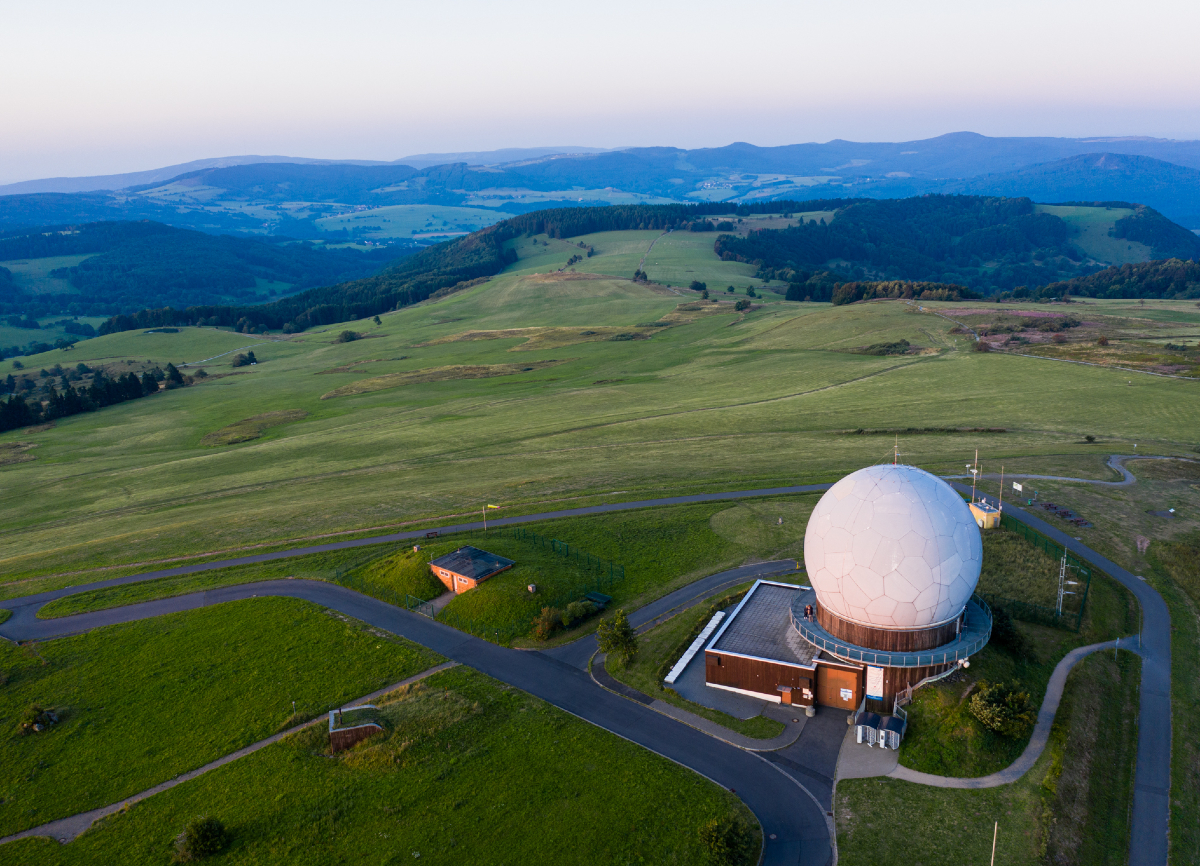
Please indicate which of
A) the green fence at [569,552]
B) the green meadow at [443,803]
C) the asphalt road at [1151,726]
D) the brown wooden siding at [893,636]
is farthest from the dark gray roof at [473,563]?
the asphalt road at [1151,726]

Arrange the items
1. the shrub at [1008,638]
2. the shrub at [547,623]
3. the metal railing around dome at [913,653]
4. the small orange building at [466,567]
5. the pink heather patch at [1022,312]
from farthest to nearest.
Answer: the pink heather patch at [1022,312], the small orange building at [466,567], the shrub at [547,623], the shrub at [1008,638], the metal railing around dome at [913,653]

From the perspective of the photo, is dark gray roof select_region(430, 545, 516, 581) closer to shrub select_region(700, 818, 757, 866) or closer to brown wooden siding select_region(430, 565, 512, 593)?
brown wooden siding select_region(430, 565, 512, 593)

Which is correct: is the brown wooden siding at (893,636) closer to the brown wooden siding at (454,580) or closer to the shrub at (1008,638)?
the shrub at (1008,638)

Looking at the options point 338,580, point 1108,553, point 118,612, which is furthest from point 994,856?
point 118,612

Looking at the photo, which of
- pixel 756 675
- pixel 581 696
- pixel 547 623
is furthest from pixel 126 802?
pixel 756 675

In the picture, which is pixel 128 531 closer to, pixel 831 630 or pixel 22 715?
pixel 22 715

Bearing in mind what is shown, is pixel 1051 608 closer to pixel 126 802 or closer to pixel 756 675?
pixel 756 675
